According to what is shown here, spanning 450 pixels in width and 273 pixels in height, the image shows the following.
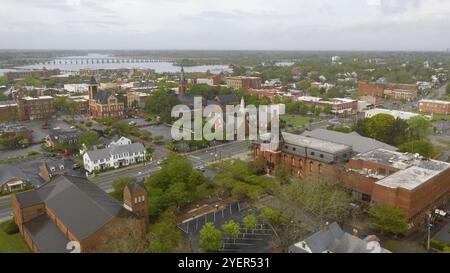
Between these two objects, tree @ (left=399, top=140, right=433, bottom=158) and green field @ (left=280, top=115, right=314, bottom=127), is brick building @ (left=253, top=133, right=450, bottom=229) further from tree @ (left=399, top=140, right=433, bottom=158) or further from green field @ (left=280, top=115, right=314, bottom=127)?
green field @ (left=280, top=115, right=314, bottom=127)

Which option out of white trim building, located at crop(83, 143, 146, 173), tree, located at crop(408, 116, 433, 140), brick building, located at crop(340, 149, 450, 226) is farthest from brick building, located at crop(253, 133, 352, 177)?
tree, located at crop(408, 116, 433, 140)

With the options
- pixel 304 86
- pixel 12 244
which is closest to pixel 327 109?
pixel 304 86

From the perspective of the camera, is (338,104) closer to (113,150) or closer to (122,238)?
(113,150)

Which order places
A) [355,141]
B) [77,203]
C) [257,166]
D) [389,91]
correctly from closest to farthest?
[77,203]
[257,166]
[355,141]
[389,91]

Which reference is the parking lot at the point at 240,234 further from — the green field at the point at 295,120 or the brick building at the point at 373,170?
the green field at the point at 295,120

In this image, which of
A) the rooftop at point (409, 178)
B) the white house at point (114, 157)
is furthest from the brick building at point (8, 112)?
the rooftop at point (409, 178)
